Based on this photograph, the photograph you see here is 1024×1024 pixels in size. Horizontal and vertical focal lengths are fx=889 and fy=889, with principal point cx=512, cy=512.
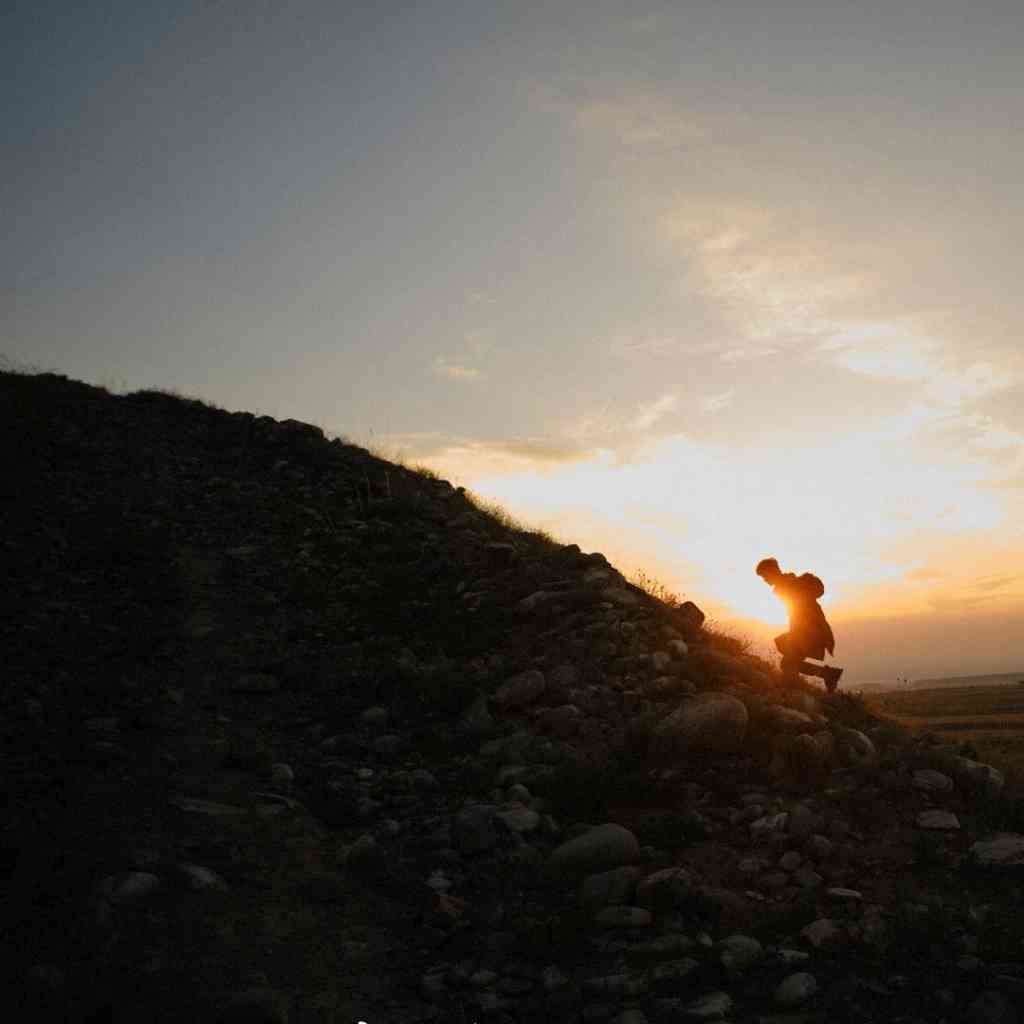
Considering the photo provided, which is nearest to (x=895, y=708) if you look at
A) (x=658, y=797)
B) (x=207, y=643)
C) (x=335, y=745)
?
(x=658, y=797)

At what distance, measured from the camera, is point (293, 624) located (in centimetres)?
1206

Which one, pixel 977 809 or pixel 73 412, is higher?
pixel 73 412

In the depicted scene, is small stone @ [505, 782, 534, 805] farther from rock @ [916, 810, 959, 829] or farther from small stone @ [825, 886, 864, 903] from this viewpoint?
rock @ [916, 810, 959, 829]

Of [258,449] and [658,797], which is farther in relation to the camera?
[258,449]

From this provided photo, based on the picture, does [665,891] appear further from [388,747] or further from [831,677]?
[831,677]

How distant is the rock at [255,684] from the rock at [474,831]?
3747 millimetres

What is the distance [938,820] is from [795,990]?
8.28 feet

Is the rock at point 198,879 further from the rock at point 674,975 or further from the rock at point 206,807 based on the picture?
the rock at point 674,975

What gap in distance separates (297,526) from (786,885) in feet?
38.8

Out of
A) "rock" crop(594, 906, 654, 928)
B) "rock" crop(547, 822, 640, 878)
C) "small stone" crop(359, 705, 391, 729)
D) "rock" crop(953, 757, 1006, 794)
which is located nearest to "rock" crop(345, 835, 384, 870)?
"rock" crop(547, 822, 640, 878)

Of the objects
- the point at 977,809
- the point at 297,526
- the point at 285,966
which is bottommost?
the point at 285,966

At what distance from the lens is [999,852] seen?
6.13 meters

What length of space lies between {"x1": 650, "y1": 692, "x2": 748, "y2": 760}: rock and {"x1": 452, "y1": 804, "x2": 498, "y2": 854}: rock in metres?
1.73

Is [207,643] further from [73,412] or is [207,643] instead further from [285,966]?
[73,412]
